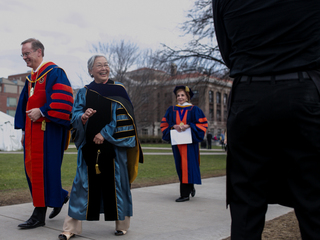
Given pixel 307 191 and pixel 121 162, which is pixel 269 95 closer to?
pixel 307 191

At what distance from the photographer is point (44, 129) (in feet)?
13.1

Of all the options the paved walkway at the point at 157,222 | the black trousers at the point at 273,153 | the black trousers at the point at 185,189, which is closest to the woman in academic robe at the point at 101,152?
the paved walkway at the point at 157,222

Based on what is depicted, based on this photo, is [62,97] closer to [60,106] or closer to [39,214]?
[60,106]

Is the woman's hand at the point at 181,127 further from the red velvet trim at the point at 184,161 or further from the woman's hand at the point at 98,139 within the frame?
the woman's hand at the point at 98,139

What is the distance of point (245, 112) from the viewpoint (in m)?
1.81

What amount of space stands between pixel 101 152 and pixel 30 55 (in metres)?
1.65

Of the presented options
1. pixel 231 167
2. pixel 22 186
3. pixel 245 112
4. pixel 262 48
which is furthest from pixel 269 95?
pixel 22 186

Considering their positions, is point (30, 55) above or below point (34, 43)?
below

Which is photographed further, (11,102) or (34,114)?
(11,102)

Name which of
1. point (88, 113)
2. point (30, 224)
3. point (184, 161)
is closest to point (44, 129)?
point (88, 113)

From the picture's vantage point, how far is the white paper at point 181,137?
6133 mm

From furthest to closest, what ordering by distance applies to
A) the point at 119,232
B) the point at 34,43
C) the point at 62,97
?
the point at 34,43
the point at 62,97
the point at 119,232

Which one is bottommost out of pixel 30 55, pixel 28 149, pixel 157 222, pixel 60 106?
pixel 157 222

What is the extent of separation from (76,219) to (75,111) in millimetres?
1175
